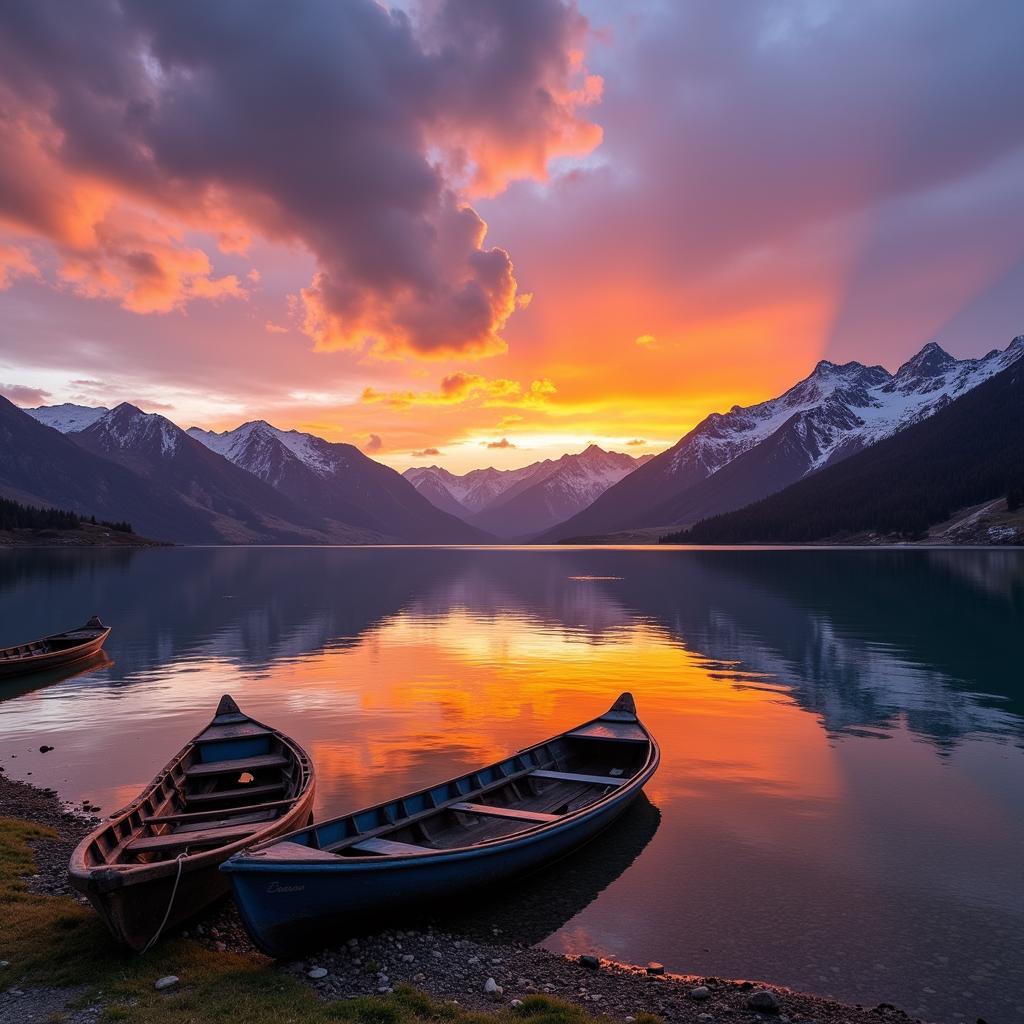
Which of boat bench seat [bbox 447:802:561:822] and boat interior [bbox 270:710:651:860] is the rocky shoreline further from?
boat bench seat [bbox 447:802:561:822]

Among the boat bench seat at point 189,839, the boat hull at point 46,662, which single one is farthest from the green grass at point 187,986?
the boat hull at point 46,662

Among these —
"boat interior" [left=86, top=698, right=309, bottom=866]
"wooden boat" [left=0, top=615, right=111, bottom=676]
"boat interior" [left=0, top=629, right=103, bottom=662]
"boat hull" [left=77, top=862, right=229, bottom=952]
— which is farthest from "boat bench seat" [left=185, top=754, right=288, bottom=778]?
"boat interior" [left=0, top=629, right=103, bottom=662]

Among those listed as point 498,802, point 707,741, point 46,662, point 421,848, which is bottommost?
point 707,741

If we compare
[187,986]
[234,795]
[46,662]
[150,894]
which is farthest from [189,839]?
[46,662]

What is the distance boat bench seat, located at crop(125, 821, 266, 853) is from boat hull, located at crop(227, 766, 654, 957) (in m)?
2.96

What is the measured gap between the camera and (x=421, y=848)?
1759cm

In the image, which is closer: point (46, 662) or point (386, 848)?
point (386, 848)

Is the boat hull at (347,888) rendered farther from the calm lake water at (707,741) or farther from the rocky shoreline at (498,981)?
the calm lake water at (707,741)

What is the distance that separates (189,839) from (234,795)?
542cm

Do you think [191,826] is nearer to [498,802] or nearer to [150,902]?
[150,902]

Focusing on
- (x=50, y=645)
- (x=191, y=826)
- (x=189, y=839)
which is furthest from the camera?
(x=50, y=645)

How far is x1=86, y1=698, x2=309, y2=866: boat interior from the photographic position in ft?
58.4

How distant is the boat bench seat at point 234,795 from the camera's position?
22766 millimetres

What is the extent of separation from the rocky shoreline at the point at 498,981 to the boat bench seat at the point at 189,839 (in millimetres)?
1546
